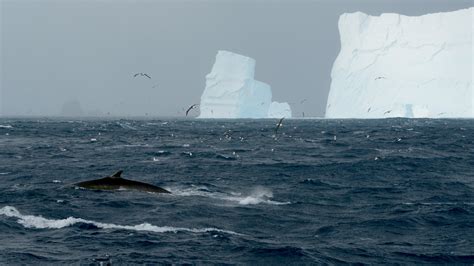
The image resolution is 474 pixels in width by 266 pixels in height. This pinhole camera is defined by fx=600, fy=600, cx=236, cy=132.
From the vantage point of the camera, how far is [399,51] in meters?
136

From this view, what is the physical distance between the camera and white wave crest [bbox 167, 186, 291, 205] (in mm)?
19172

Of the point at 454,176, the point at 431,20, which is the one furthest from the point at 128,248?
the point at 431,20

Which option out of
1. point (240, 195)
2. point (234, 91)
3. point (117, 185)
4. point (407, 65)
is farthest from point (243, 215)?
point (234, 91)

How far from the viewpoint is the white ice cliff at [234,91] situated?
145 meters

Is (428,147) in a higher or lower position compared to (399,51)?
lower

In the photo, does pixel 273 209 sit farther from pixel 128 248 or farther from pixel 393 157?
pixel 393 157

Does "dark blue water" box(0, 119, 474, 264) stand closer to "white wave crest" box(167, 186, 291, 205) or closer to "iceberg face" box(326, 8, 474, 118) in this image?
"white wave crest" box(167, 186, 291, 205)

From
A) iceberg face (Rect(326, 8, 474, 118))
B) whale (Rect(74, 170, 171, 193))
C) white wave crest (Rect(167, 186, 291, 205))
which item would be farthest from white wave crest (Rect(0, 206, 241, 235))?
iceberg face (Rect(326, 8, 474, 118))

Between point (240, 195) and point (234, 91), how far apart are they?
4963 inches

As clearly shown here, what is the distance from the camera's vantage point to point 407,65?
135 m

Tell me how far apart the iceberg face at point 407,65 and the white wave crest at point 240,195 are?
110102 mm

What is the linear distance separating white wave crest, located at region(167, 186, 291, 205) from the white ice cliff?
401ft

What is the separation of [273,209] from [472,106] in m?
117

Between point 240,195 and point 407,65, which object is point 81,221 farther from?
point 407,65
